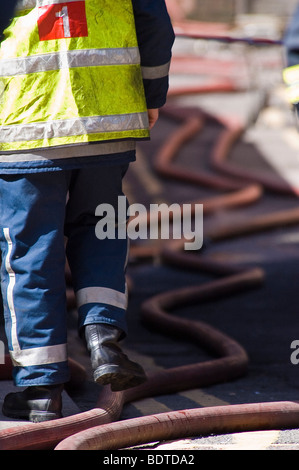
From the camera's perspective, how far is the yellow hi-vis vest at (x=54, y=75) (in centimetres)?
254

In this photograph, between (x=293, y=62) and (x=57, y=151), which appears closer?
(x=57, y=151)

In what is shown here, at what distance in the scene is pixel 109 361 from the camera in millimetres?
2578

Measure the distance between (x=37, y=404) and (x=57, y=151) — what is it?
2.54ft

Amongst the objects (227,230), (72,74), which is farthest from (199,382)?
(227,230)

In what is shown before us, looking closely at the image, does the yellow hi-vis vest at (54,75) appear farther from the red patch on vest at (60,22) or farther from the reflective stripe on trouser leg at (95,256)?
the reflective stripe on trouser leg at (95,256)

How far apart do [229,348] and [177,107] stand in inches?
300

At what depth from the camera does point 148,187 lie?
7.46m

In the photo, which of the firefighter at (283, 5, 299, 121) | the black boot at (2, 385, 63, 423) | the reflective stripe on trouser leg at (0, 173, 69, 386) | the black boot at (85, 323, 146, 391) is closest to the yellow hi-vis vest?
the reflective stripe on trouser leg at (0, 173, 69, 386)

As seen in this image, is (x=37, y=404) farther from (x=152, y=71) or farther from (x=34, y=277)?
(x=152, y=71)

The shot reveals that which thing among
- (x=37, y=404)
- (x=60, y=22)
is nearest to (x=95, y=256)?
(x=37, y=404)

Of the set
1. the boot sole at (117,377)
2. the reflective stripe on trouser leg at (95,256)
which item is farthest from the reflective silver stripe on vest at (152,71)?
the boot sole at (117,377)

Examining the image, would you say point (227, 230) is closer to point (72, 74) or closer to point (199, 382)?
point (199, 382)

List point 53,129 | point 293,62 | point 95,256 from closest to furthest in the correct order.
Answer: point 53,129 → point 95,256 → point 293,62

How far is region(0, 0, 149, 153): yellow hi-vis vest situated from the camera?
2.54 m
